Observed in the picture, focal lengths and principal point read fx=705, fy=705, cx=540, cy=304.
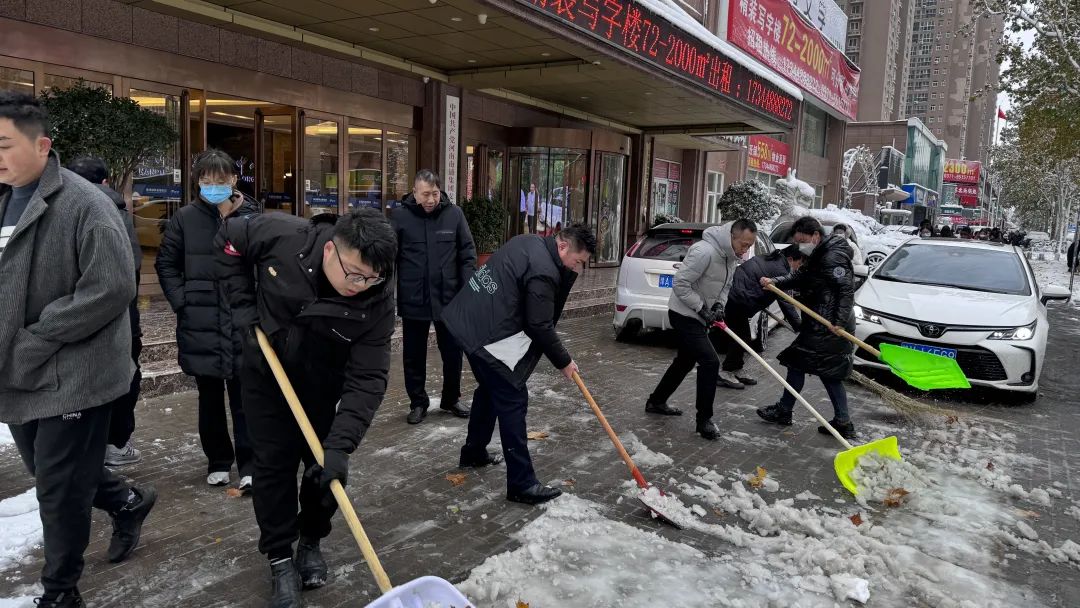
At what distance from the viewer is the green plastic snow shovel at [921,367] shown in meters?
6.30

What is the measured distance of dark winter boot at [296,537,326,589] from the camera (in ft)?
10.0

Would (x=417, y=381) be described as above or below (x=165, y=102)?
below

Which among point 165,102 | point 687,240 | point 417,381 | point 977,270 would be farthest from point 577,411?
point 165,102

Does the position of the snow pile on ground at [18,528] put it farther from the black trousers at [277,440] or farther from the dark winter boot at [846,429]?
the dark winter boot at [846,429]

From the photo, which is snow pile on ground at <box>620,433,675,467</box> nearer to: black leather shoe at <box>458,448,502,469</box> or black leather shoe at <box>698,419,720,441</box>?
black leather shoe at <box>698,419,720,441</box>

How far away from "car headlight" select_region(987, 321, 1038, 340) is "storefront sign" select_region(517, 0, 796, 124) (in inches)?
239

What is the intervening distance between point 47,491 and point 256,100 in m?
8.83

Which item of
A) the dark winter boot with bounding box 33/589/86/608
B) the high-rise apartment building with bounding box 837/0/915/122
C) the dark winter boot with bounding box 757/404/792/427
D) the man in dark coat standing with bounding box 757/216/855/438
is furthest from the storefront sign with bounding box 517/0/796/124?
the high-rise apartment building with bounding box 837/0/915/122

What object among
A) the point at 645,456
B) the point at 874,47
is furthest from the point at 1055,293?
the point at 874,47

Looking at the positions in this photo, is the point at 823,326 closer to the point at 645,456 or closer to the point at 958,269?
the point at 645,456

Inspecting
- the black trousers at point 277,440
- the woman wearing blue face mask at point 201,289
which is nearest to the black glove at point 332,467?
the black trousers at point 277,440

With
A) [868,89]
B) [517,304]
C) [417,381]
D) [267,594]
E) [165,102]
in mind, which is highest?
[868,89]

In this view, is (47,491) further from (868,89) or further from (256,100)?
(868,89)

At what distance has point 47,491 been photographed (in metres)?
2.49
